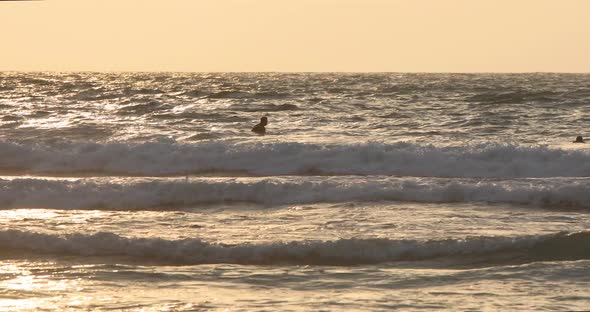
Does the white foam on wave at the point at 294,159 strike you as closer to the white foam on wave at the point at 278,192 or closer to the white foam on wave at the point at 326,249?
the white foam on wave at the point at 278,192

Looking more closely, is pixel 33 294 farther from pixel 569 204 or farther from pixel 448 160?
pixel 448 160

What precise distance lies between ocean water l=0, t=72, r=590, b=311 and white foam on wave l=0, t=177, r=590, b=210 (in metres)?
0.04

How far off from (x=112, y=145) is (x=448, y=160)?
308 inches

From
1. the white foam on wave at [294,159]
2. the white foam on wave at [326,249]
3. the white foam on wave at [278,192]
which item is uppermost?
the white foam on wave at [294,159]

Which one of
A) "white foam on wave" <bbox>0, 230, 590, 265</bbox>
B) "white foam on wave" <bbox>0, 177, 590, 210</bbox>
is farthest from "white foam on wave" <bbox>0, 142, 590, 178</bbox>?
"white foam on wave" <bbox>0, 230, 590, 265</bbox>

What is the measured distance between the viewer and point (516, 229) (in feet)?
44.2

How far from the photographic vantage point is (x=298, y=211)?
1548cm

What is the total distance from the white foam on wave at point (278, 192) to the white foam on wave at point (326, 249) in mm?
3871

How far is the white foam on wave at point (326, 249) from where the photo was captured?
11.9m

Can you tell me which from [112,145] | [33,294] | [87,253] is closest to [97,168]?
[112,145]

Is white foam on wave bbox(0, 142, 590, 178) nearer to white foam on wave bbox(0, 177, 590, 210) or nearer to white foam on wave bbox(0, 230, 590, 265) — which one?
white foam on wave bbox(0, 177, 590, 210)

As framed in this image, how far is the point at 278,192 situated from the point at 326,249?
515 centimetres

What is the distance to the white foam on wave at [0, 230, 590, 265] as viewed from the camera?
1190cm

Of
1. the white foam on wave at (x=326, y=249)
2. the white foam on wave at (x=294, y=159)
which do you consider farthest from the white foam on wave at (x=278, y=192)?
the white foam on wave at (x=326, y=249)
